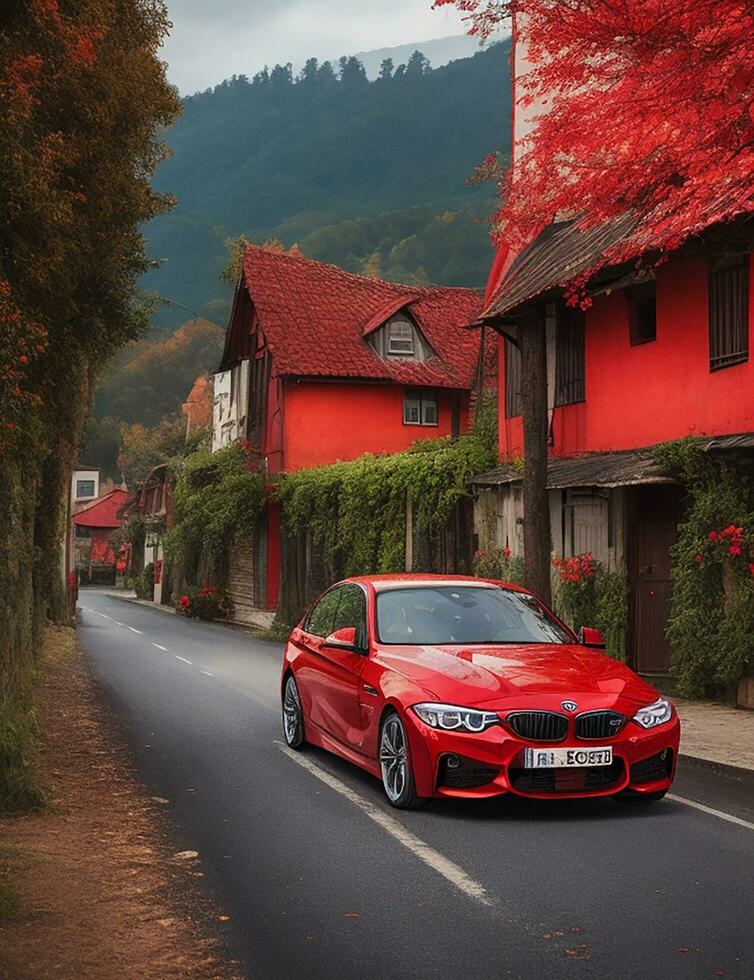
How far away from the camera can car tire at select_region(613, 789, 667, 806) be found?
27.4ft

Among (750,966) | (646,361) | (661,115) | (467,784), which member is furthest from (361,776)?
(646,361)

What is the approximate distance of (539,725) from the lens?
802 centimetres

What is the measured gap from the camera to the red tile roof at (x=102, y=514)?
342 ft

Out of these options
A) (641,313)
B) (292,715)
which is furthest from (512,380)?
(292,715)

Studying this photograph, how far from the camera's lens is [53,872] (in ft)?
22.4

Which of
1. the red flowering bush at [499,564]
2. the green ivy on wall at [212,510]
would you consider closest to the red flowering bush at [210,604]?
the green ivy on wall at [212,510]

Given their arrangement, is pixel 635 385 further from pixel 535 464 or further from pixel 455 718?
pixel 455 718

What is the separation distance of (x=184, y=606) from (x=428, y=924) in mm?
39271

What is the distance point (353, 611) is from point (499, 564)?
1219 centimetres

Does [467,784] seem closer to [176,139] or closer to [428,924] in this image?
[428,924]

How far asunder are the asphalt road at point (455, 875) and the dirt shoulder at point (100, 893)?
201 mm

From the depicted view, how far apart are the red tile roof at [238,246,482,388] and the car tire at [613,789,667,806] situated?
99.9 feet

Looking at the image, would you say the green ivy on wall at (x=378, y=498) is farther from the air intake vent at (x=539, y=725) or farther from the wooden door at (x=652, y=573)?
the air intake vent at (x=539, y=725)

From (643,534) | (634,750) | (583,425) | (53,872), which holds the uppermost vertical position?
(583,425)
